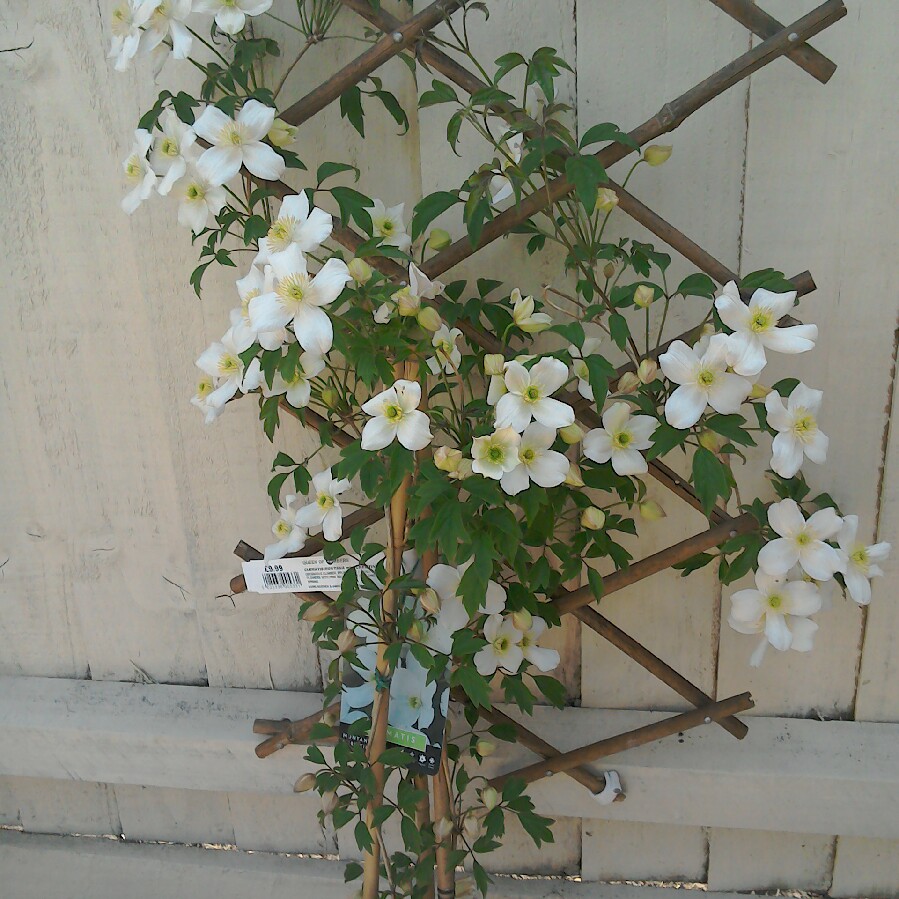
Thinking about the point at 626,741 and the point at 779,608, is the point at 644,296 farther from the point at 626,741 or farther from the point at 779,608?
the point at 626,741

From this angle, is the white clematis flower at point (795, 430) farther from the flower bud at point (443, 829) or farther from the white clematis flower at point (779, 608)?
the flower bud at point (443, 829)

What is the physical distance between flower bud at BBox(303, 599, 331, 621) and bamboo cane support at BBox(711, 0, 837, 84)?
74 cm

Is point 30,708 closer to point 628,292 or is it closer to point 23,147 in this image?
point 23,147

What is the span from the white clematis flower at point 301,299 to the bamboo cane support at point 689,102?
183 mm

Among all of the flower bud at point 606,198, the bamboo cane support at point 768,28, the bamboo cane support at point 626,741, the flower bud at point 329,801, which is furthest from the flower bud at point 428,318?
the bamboo cane support at point 626,741

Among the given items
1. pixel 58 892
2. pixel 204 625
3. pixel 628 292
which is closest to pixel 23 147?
pixel 204 625

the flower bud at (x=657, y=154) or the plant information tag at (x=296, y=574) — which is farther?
the plant information tag at (x=296, y=574)

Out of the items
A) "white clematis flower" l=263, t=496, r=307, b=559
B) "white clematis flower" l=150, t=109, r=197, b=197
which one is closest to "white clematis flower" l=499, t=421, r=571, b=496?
"white clematis flower" l=263, t=496, r=307, b=559

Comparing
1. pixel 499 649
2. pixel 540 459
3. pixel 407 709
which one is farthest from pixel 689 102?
pixel 407 709

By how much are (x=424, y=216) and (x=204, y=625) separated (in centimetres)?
73

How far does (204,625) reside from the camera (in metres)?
1.25

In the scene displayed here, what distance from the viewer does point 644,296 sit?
0.79 m

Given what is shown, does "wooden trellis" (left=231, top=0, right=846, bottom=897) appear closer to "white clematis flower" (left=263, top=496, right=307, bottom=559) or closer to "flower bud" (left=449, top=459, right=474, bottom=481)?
"white clematis flower" (left=263, top=496, right=307, bottom=559)

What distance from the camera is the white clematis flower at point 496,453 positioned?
0.72 metres
